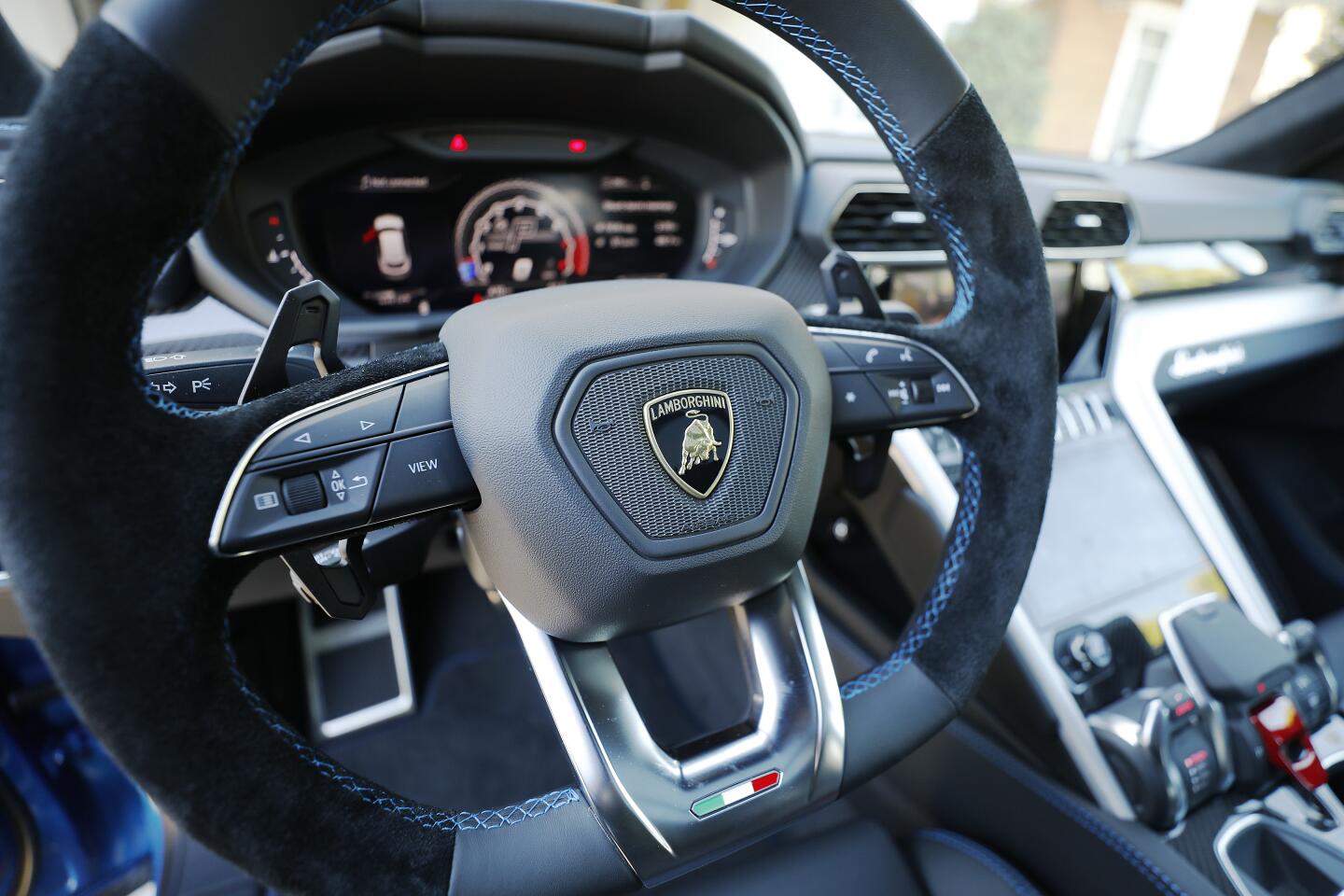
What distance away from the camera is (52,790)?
1.31 meters

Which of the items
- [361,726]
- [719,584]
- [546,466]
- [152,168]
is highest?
[152,168]

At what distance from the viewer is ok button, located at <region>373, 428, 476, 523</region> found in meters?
0.52

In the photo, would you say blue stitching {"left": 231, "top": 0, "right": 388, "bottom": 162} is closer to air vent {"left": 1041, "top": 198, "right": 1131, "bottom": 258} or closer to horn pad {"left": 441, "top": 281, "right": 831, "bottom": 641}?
horn pad {"left": 441, "top": 281, "right": 831, "bottom": 641}

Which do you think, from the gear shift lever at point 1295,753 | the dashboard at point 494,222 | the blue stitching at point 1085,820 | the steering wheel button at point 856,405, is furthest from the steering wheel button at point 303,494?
the gear shift lever at point 1295,753

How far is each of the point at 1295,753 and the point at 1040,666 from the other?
366 mm

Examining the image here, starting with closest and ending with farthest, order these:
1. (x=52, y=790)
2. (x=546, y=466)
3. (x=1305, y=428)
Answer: (x=546, y=466) < (x=52, y=790) < (x=1305, y=428)

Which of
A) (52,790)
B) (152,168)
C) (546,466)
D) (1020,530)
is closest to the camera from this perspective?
(152,168)

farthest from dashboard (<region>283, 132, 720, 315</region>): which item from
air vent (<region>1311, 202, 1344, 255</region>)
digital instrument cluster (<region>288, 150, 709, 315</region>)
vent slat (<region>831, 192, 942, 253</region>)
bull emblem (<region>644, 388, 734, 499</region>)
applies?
air vent (<region>1311, 202, 1344, 255</region>)

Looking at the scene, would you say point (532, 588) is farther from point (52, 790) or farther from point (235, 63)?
point (52, 790)

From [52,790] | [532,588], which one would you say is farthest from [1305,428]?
[52,790]

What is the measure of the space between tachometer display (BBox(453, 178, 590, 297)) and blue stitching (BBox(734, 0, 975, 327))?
29.6 inches

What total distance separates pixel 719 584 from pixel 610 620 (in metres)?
0.09

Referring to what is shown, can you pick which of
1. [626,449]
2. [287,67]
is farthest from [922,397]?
[287,67]

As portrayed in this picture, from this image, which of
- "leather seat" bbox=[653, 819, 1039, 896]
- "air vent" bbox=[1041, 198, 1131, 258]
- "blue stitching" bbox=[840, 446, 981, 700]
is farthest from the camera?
"air vent" bbox=[1041, 198, 1131, 258]
